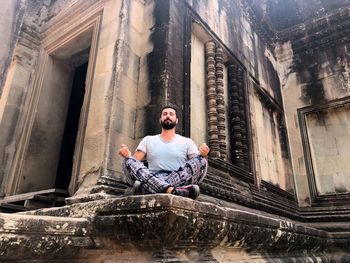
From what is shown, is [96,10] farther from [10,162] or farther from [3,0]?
[10,162]

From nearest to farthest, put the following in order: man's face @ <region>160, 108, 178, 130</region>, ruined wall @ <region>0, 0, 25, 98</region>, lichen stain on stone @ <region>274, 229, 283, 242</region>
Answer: ruined wall @ <region>0, 0, 25, 98</region> → man's face @ <region>160, 108, 178, 130</region> → lichen stain on stone @ <region>274, 229, 283, 242</region>

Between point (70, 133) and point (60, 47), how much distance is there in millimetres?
1615

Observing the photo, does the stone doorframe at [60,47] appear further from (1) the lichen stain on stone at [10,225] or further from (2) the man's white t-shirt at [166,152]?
(1) the lichen stain on stone at [10,225]

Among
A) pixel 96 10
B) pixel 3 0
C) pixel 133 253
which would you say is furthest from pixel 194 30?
pixel 133 253

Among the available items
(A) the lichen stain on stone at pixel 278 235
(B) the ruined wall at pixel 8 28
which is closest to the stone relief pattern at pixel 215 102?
(A) the lichen stain on stone at pixel 278 235

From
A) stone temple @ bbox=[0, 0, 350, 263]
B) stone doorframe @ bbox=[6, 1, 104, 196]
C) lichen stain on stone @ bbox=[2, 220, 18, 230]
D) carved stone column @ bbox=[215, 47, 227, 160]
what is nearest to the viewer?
lichen stain on stone @ bbox=[2, 220, 18, 230]

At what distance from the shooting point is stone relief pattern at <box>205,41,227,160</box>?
4802 mm

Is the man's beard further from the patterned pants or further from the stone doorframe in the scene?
the stone doorframe

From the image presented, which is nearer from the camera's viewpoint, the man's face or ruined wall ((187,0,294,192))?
the man's face

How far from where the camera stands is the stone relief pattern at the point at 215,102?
15.8 feet

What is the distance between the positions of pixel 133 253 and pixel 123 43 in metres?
2.75

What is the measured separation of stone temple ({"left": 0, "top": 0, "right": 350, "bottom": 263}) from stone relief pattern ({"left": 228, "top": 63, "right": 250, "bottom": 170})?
0.09ft

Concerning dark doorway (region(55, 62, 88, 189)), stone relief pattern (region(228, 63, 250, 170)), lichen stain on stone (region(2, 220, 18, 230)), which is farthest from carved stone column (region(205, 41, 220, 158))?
lichen stain on stone (region(2, 220, 18, 230))

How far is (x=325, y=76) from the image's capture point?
→ 7.78m
